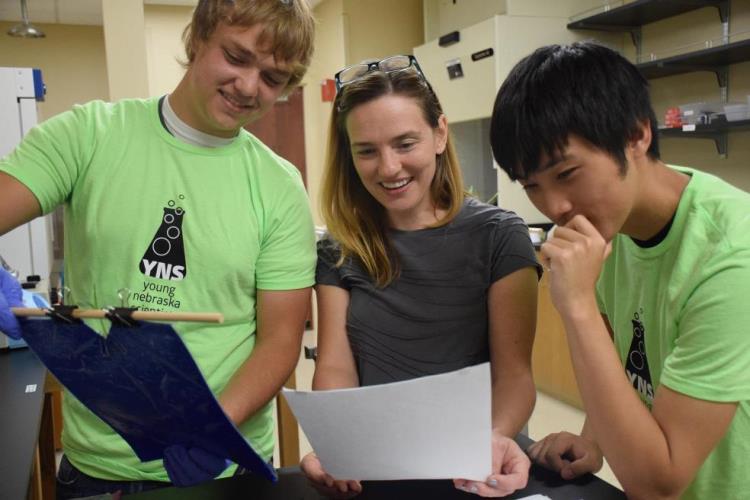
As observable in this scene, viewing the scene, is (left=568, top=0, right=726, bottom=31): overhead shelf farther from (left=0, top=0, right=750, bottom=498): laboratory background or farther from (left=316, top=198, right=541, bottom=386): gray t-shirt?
(left=316, top=198, right=541, bottom=386): gray t-shirt

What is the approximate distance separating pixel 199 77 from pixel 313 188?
15.6 feet

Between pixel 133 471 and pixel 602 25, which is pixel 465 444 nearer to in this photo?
pixel 133 471

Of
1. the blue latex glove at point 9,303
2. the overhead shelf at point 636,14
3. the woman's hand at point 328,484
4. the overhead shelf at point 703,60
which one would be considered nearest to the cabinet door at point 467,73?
the overhead shelf at point 636,14

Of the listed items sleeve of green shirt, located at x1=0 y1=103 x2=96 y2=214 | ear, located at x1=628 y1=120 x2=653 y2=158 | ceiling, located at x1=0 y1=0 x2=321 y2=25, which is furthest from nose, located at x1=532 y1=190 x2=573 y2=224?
ceiling, located at x1=0 y1=0 x2=321 y2=25

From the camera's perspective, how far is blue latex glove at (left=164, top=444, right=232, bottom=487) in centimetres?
87

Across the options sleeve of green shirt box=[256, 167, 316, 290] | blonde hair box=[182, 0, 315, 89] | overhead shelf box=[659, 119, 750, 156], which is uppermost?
blonde hair box=[182, 0, 315, 89]

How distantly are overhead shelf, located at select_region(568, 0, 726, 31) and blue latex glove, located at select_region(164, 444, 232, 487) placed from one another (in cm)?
303

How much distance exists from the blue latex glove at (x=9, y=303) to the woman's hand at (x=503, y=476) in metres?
0.62

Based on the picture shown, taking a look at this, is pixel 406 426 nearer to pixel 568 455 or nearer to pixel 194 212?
pixel 568 455

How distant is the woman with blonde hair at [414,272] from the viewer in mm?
1123

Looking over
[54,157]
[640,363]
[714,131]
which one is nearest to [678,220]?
[640,363]

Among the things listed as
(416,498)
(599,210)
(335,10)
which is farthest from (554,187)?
(335,10)

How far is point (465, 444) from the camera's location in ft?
2.50

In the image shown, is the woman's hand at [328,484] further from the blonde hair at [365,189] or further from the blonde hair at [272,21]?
the blonde hair at [272,21]
